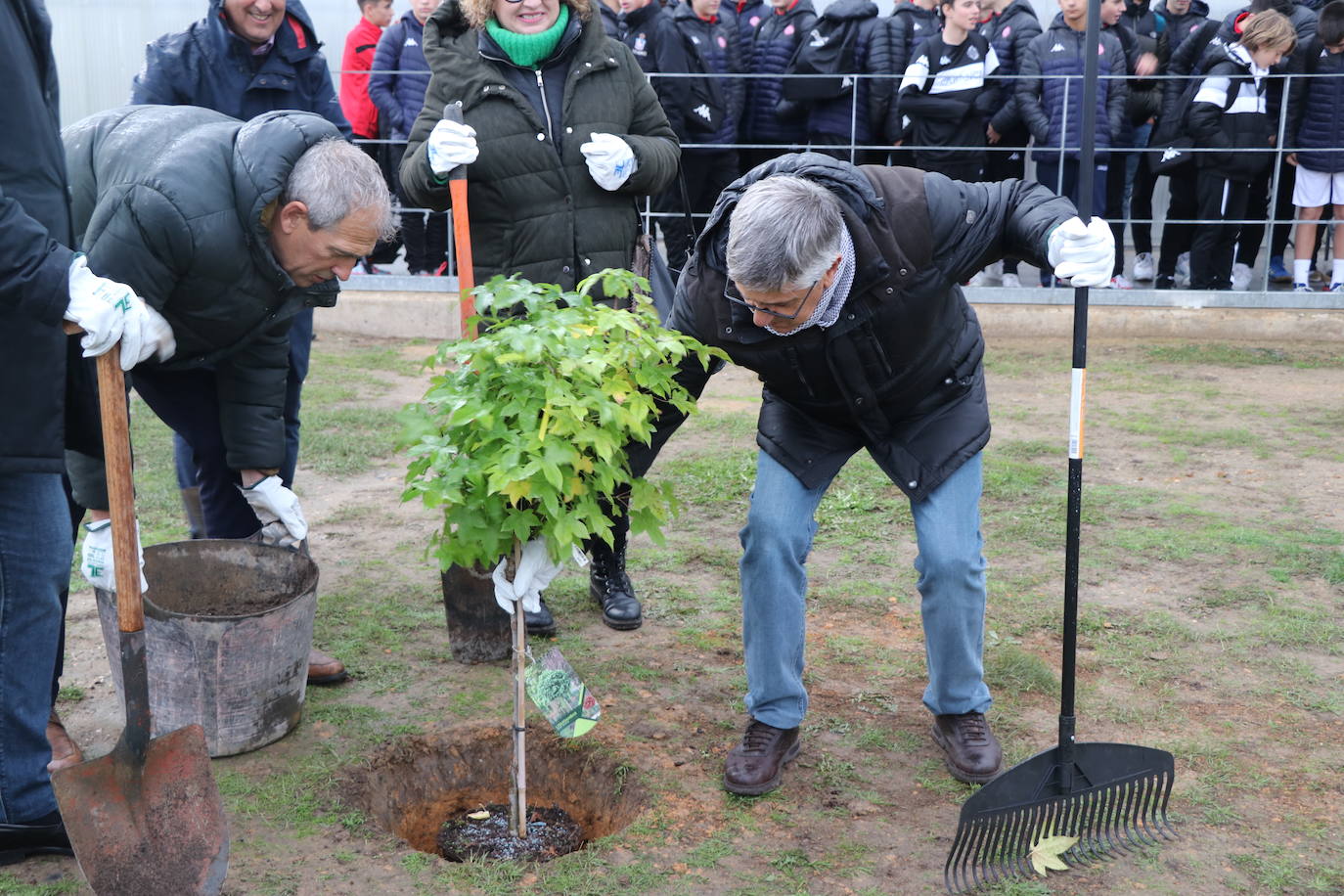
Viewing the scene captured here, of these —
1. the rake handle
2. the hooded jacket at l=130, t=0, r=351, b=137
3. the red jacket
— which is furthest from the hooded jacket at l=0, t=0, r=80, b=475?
the red jacket

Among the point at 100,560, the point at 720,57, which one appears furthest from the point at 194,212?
the point at 720,57

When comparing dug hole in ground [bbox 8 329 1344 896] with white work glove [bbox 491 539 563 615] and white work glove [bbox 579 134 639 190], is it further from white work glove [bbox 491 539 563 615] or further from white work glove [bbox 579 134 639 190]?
white work glove [bbox 579 134 639 190]

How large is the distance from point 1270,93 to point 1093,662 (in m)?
6.25

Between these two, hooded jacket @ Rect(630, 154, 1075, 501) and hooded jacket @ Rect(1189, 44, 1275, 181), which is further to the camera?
hooded jacket @ Rect(1189, 44, 1275, 181)

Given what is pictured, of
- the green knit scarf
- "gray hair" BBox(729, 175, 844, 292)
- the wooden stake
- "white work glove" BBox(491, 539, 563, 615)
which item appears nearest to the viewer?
"gray hair" BBox(729, 175, 844, 292)

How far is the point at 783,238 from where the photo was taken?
2756 millimetres

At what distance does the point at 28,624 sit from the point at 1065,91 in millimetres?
7283

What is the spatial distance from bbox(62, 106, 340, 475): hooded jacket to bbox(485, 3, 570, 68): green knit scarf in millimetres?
987

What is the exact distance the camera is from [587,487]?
297 cm

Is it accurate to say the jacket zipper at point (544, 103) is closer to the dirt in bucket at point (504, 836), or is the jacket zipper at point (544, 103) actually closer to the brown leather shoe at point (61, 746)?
the dirt in bucket at point (504, 836)

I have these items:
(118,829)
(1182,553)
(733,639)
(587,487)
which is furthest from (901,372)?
(1182,553)

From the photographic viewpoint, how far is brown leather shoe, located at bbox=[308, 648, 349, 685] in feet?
13.0

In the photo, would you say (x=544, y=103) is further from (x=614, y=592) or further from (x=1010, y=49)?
(x=1010, y=49)

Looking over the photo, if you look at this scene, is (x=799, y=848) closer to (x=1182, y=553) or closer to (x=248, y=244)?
(x=248, y=244)
